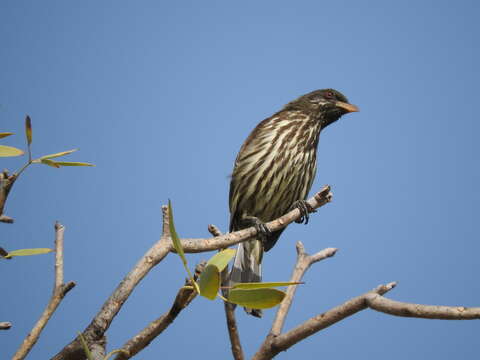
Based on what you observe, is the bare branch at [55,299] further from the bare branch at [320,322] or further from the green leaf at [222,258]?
the bare branch at [320,322]

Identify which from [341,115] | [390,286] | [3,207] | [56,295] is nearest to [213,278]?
[3,207]

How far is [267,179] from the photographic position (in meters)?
5.46

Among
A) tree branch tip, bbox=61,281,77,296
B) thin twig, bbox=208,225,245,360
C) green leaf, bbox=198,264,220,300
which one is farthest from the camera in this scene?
thin twig, bbox=208,225,245,360

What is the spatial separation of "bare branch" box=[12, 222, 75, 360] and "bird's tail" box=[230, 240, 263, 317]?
3.18 m

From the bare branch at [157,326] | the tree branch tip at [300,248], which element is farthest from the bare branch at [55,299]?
the tree branch tip at [300,248]

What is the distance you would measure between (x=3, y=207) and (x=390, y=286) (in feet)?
5.54

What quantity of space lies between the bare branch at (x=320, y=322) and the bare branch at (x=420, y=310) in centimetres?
6

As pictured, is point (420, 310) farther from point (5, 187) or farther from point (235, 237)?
point (5, 187)

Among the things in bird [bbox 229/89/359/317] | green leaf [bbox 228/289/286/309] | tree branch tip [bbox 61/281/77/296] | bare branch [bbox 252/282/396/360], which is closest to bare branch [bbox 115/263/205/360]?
green leaf [bbox 228/289/286/309]

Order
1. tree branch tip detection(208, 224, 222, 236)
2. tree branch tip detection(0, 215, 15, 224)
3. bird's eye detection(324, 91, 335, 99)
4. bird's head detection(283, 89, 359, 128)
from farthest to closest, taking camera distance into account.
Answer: bird's eye detection(324, 91, 335, 99) < bird's head detection(283, 89, 359, 128) < tree branch tip detection(208, 224, 222, 236) < tree branch tip detection(0, 215, 15, 224)

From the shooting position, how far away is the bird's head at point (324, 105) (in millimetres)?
6371

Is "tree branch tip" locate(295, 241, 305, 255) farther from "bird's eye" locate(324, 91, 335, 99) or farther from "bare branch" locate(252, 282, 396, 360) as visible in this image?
"bird's eye" locate(324, 91, 335, 99)

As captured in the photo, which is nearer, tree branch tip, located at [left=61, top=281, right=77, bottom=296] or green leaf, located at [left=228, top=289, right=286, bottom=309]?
green leaf, located at [left=228, top=289, right=286, bottom=309]

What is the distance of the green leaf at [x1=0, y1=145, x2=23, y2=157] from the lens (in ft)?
5.90
